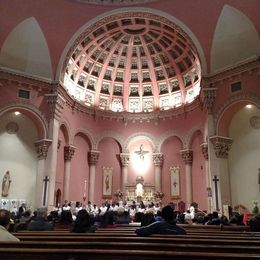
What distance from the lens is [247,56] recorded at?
63.3 ft

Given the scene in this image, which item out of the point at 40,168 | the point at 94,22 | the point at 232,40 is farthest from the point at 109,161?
the point at 232,40

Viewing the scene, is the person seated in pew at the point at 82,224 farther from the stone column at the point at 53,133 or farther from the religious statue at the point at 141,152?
the religious statue at the point at 141,152

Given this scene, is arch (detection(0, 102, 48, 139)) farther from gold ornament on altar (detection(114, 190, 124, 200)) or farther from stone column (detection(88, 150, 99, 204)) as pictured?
gold ornament on altar (detection(114, 190, 124, 200))

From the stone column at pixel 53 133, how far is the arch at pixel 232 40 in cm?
1078

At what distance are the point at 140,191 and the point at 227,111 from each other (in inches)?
426

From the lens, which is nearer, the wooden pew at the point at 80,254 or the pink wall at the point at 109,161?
the wooden pew at the point at 80,254

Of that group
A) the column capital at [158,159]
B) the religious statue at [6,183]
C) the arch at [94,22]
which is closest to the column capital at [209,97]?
the arch at [94,22]

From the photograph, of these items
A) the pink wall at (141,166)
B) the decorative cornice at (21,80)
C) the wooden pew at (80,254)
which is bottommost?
the wooden pew at (80,254)

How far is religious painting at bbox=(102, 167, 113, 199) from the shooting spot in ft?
88.3

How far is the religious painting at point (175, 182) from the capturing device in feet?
86.2

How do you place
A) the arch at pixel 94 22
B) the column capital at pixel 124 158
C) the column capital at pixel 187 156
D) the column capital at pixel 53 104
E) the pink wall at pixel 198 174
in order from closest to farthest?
the column capital at pixel 53 104 → the arch at pixel 94 22 → the pink wall at pixel 198 174 → the column capital at pixel 187 156 → the column capital at pixel 124 158

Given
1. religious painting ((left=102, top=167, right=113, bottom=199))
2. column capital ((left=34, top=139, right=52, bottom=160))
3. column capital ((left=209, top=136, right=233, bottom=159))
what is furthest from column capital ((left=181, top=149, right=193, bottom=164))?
column capital ((left=34, top=139, right=52, bottom=160))

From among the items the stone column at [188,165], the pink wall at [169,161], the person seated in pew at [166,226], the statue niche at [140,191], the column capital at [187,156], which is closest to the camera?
the person seated in pew at [166,226]

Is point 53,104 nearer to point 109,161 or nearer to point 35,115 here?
point 35,115
